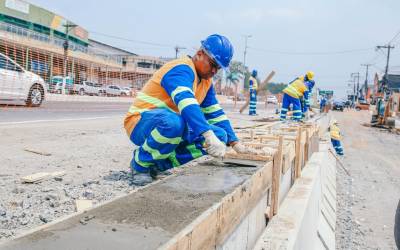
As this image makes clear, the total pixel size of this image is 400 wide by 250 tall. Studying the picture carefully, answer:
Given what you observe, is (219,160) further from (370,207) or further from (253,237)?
(370,207)

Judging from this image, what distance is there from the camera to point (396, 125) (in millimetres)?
25344

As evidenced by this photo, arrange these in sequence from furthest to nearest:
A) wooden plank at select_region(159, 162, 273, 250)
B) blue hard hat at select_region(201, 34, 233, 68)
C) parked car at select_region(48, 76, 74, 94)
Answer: parked car at select_region(48, 76, 74, 94) → blue hard hat at select_region(201, 34, 233, 68) → wooden plank at select_region(159, 162, 273, 250)

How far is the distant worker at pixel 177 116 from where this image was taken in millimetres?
3395

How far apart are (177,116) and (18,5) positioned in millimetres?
40790

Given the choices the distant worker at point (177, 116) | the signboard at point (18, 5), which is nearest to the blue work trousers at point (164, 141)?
the distant worker at point (177, 116)

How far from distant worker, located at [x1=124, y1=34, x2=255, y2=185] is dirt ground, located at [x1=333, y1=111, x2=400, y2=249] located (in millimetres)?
3097

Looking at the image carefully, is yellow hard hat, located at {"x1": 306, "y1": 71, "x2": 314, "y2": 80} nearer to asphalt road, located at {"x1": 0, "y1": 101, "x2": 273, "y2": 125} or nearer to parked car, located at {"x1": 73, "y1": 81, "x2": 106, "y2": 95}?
asphalt road, located at {"x1": 0, "y1": 101, "x2": 273, "y2": 125}

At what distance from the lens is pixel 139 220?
2154mm

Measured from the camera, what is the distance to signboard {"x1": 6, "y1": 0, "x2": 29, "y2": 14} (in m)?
37.9

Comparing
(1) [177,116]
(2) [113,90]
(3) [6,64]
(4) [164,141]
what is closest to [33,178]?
(4) [164,141]

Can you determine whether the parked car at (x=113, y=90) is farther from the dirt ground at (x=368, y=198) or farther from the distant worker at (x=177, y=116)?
the distant worker at (x=177, y=116)

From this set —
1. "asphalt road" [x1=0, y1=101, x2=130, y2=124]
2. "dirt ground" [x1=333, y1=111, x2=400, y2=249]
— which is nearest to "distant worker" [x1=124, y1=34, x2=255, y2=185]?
"dirt ground" [x1=333, y1=111, x2=400, y2=249]

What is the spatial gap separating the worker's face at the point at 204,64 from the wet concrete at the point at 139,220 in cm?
110

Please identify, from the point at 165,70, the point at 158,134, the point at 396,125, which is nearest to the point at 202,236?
the point at 158,134
